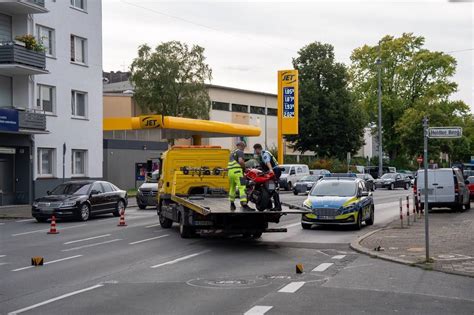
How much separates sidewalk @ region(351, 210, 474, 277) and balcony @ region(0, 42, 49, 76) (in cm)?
1961

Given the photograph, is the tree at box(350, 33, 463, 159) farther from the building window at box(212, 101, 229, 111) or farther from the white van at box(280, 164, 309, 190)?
the white van at box(280, 164, 309, 190)

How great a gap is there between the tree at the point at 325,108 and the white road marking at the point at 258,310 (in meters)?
59.9

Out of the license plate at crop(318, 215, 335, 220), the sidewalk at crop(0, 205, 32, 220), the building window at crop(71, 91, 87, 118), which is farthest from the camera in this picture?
the building window at crop(71, 91, 87, 118)

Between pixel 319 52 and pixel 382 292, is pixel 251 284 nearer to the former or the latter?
pixel 382 292

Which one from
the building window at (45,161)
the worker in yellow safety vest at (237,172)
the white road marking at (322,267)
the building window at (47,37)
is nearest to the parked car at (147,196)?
the building window at (45,161)

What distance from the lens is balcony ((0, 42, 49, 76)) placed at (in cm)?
3203

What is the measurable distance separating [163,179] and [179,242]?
3851 mm

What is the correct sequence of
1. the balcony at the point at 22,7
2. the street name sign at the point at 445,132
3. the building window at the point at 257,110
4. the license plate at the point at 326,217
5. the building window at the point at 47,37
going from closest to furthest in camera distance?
the street name sign at the point at 445,132 → the license plate at the point at 326,217 → the balcony at the point at 22,7 → the building window at the point at 47,37 → the building window at the point at 257,110

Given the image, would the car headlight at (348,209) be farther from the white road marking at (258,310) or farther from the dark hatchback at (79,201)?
the white road marking at (258,310)

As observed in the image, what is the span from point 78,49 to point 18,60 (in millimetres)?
7192

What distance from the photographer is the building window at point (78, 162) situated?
3862cm

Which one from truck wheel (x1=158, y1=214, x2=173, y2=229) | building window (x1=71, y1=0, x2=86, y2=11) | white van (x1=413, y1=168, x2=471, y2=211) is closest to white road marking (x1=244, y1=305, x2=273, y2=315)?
truck wheel (x1=158, y1=214, x2=173, y2=229)

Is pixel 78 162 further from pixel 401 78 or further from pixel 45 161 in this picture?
pixel 401 78

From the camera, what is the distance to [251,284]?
10.3 m
